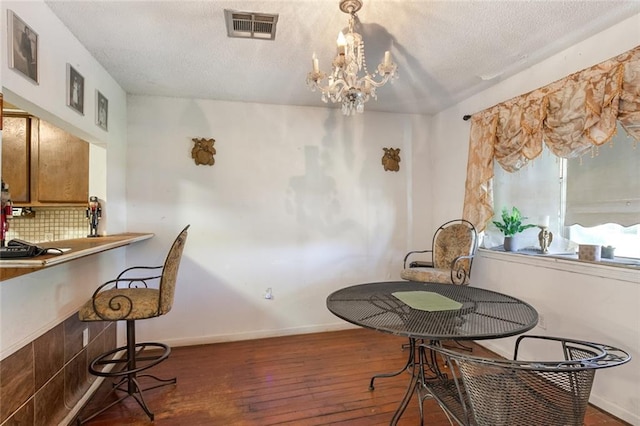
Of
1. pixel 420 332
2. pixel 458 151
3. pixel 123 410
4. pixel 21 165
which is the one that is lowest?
pixel 123 410

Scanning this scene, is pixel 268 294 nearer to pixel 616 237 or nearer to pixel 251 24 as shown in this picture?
pixel 251 24

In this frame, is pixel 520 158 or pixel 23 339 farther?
pixel 520 158

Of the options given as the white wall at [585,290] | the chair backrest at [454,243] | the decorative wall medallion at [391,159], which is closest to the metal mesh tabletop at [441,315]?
the white wall at [585,290]

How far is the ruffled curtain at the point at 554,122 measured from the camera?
1.88m

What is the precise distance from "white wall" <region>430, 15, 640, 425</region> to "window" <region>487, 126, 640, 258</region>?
333 mm

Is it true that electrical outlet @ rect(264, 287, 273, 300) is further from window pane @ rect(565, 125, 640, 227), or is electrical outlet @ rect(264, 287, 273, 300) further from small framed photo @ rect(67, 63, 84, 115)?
window pane @ rect(565, 125, 640, 227)

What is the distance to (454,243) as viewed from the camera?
3.17 metres

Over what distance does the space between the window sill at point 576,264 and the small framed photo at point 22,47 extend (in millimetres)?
3484

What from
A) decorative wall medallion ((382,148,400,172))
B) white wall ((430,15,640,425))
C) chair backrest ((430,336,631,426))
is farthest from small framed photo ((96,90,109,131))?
white wall ((430,15,640,425))

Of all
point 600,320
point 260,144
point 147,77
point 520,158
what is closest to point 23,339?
point 147,77

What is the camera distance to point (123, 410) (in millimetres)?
2066

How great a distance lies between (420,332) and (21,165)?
11.1 feet

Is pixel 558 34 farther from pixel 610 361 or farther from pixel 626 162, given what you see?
pixel 610 361

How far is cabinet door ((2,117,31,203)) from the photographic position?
2.64 metres
